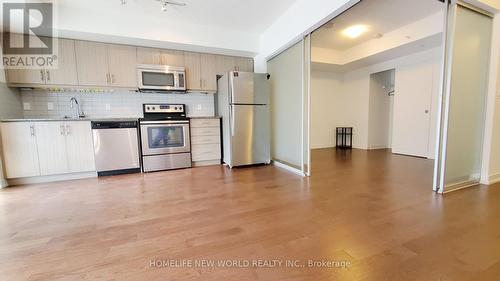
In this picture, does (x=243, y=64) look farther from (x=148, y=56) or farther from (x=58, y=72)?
(x=58, y=72)

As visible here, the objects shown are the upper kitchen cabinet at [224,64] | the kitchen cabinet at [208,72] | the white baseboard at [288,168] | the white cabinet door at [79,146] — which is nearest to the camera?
the white cabinet door at [79,146]

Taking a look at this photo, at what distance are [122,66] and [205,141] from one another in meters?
1.90

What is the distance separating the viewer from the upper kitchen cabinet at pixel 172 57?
3771 mm

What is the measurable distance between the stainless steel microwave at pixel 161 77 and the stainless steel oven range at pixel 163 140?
1.22 feet

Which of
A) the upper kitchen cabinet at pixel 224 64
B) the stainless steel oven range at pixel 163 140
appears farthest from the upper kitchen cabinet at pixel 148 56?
the upper kitchen cabinet at pixel 224 64

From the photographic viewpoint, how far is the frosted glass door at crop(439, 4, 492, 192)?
7.61 feet

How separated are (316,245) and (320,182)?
1.52 metres

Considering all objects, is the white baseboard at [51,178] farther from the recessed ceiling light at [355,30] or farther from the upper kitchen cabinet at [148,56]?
the recessed ceiling light at [355,30]

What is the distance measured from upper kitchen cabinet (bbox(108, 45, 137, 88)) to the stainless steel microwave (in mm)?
170

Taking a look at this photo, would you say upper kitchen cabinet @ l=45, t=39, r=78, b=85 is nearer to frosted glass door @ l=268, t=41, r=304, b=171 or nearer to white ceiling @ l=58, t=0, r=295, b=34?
white ceiling @ l=58, t=0, r=295, b=34

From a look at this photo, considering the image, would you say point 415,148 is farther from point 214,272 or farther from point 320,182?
point 214,272

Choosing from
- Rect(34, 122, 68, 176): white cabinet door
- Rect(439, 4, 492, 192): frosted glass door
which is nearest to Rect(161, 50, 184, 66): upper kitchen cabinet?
Rect(34, 122, 68, 176): white cabinet door

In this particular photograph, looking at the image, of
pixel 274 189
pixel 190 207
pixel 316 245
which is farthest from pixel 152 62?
pixel 316 245

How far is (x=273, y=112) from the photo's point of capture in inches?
161
